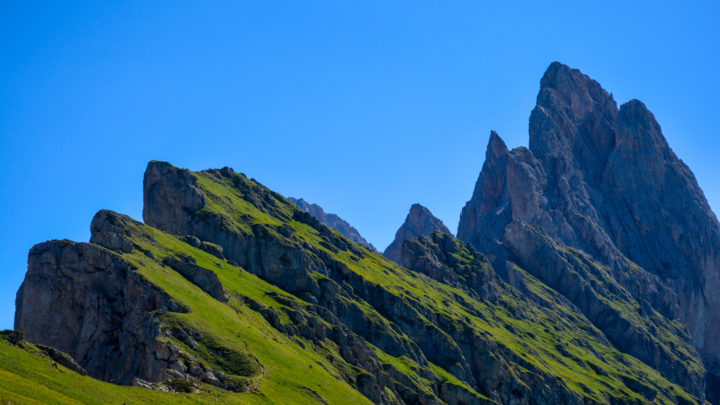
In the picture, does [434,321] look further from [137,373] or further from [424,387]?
[137,373]

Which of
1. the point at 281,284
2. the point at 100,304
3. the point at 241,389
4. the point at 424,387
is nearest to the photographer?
the point at 241,389

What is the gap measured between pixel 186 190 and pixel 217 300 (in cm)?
5917

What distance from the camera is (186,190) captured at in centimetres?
17175

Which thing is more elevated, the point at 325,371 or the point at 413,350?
the point at 413,350

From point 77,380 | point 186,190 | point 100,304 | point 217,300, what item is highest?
point 186,190

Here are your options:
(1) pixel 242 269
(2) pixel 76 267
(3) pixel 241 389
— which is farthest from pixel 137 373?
(1) pixel 242 269

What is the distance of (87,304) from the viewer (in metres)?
104

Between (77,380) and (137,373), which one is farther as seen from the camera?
(137,373)

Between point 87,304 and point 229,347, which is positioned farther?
point 87,304

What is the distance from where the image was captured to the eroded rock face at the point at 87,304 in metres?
99.3

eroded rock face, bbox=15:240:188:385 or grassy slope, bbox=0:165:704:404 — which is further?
eroded rock face, bbox=15:240:188:385

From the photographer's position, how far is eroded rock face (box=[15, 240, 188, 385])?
Answer: 326ft

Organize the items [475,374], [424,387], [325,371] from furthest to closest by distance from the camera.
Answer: [475,374], [424,387], [325,371]

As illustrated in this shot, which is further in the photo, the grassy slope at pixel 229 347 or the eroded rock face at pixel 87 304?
the eroded rock face at pixel 87 304
